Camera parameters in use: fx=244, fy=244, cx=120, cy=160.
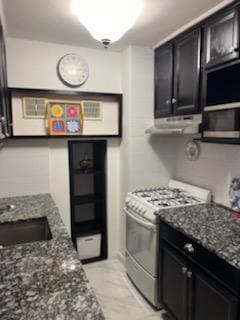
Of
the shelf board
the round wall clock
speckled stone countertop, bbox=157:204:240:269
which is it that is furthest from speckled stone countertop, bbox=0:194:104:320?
the round wall clock

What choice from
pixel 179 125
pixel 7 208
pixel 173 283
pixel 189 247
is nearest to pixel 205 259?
pixel 189 247

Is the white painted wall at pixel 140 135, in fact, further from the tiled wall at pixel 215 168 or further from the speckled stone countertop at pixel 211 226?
the speckled stone countertop at pixel 211 226

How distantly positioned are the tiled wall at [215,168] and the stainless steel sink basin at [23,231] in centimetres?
151

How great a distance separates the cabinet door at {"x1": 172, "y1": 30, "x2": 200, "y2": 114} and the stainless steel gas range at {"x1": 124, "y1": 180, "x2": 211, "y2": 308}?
821 mm

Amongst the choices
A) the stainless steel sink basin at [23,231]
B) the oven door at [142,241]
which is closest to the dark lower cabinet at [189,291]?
the oven door at [142,241]

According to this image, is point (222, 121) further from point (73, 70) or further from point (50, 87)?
point (50, 87)

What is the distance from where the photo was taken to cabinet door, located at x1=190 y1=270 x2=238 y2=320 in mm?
1307

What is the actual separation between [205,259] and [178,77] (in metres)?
1.54

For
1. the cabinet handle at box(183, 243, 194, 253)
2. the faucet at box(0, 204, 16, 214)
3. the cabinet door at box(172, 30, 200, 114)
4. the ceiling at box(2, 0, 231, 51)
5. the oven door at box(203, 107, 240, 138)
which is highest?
the ceiling at box(2, 0, 231, 51)

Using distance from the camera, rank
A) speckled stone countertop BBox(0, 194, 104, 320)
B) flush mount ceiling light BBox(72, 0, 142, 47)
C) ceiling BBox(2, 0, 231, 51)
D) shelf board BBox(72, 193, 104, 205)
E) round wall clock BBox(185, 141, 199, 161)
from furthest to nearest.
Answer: shelf board BBox(72, 193, 104, 205) < round wall clock BBox(185, 141, 199, 161) < ceiling BBox(2, 0, 231, 51) < flush mount ceiling light BBox(72, 0, 142, 47) < speckled stone countertop BBox(0, 194, 104, 320)

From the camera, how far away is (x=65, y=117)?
2559 millimetres

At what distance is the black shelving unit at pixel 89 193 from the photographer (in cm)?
282

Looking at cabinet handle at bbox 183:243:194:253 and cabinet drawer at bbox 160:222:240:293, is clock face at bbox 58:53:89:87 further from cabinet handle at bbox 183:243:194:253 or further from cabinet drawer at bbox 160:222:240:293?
cabinet handle at bbox 183:243:194:253

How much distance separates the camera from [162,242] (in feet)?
6.46
